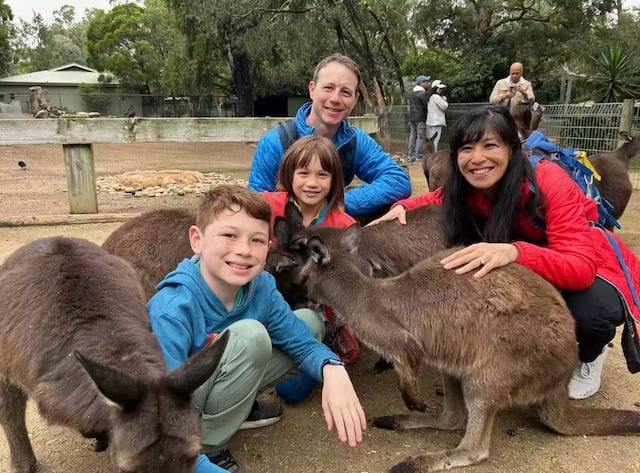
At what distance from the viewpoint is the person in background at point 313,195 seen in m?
2.64

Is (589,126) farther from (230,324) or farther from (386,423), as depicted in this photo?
(230,324)

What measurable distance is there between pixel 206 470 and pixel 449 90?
18322mm

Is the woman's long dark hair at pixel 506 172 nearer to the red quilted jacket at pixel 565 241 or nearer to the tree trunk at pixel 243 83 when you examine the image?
the red quilted jacket at pixel 565 241

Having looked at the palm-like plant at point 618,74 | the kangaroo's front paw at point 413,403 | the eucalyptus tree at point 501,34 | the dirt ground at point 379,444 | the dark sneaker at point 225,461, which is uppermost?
the eucalyptus tree at point 501,34

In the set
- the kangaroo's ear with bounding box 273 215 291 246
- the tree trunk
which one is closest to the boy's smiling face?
the kangaroo's ear with bounding box 273 215 291 246

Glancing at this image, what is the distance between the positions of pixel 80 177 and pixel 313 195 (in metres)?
3.54

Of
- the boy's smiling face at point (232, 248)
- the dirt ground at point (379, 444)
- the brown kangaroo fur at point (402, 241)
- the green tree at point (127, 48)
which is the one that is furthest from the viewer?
the green tree at point (127, 48)

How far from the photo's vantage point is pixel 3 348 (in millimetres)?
1869

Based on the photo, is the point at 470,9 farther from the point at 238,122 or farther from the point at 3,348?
the point at 3,348

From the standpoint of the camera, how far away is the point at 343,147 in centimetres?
330

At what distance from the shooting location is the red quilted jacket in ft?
7.52

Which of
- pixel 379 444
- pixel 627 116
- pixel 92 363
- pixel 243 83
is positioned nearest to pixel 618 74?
pixel 627 116

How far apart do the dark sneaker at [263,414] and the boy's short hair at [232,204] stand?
89 centimetres

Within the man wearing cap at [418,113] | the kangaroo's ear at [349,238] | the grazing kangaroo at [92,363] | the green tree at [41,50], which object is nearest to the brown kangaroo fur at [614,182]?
the kangaroo's ear at [349,238]
